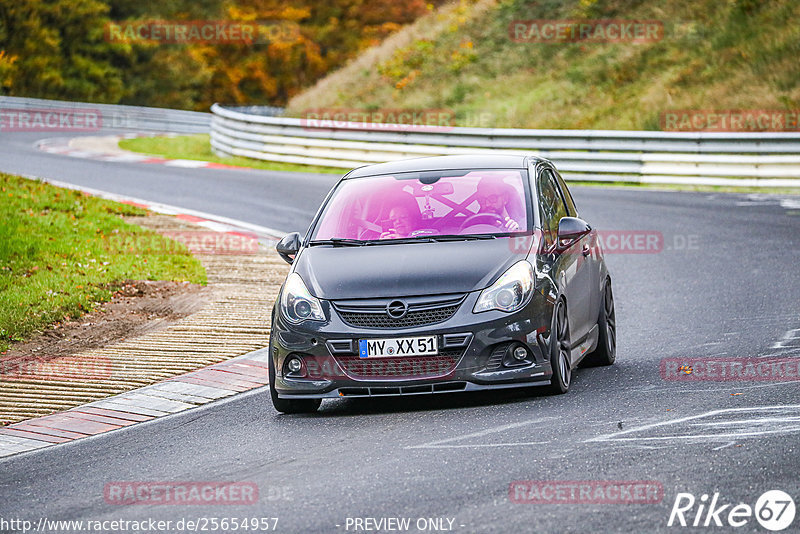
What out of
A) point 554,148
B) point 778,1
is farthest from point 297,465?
point 778,1

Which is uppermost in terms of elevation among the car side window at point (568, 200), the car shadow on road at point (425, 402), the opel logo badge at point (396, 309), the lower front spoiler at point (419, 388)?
the car side window at point (568, 200)

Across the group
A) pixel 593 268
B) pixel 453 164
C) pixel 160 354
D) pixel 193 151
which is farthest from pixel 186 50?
pixel 593 268

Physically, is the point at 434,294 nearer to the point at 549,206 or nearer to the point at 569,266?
the point at 569,266

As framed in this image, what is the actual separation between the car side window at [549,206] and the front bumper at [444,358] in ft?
2.84

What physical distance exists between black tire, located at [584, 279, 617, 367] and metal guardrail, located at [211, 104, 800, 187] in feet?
40.9

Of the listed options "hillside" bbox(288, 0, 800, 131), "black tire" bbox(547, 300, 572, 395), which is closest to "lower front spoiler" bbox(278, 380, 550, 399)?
"black tire" bbox(547, 300, 572, 395)

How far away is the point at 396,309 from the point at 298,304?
767 mm

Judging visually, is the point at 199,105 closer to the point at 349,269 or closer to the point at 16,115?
the point at 16,115

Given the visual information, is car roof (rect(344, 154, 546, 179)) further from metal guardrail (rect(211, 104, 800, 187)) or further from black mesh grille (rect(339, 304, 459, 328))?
metal guardrail (rect(211, 104, 800, 187))

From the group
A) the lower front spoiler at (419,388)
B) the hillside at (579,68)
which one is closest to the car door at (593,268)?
the lower front spoiler at (419,388)

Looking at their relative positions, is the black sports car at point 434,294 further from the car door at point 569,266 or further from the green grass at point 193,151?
the green grass at point 193,151

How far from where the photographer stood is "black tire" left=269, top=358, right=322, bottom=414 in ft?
27.8

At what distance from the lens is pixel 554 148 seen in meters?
25.3

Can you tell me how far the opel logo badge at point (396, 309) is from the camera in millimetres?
7988
